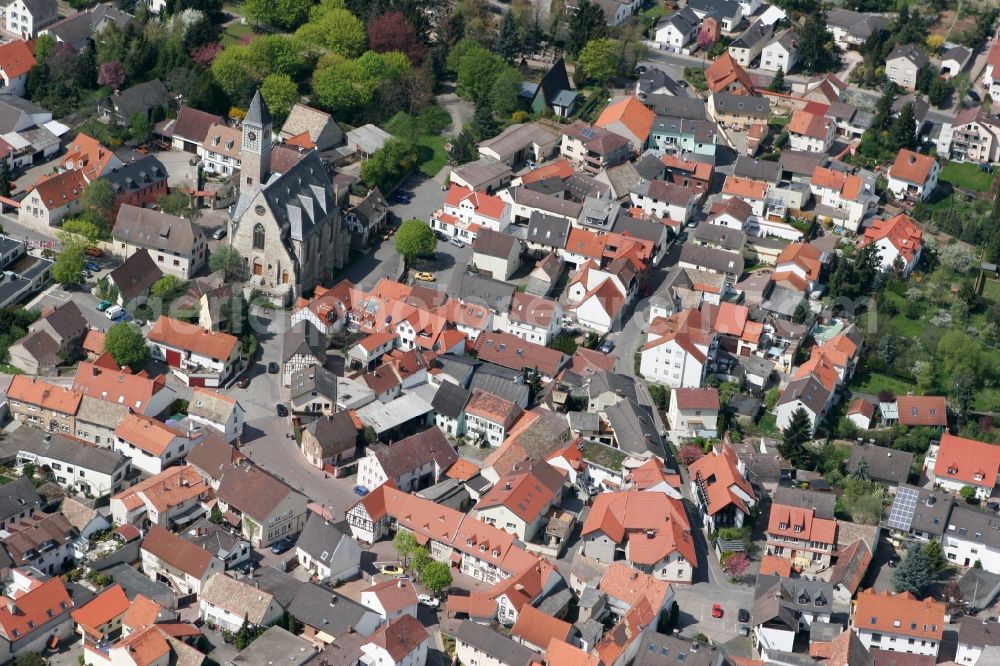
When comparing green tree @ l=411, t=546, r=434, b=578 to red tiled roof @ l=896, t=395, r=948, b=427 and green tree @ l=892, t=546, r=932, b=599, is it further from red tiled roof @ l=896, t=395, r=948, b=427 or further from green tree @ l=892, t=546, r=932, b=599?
red tiled roof @ l=896, t=395, r=948, b=427

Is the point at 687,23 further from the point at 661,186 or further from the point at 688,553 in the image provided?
the point at 688,553


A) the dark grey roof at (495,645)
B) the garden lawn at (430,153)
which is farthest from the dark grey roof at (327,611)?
the garden lawn at (430,153)

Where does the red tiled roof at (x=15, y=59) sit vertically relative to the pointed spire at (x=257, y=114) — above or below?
below

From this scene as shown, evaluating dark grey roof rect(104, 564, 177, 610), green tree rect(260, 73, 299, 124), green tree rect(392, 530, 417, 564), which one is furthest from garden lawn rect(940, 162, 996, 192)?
dark grey roof rect(104, 564, 177, 610)

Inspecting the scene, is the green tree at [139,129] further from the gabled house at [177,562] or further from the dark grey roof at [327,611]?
the dark grey roof at [327,611]

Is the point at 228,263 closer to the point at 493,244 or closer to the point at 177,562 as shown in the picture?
the point at 493,244
